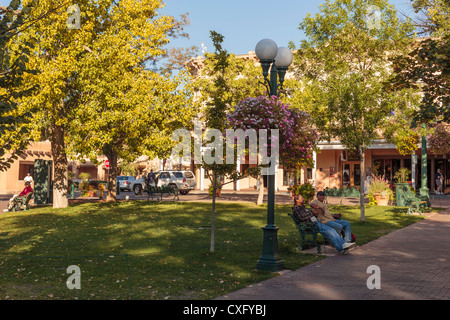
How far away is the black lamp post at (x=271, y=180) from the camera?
823 centimetres

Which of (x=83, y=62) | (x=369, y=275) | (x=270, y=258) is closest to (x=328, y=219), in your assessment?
(x=270, y=258)

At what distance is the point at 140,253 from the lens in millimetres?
9938

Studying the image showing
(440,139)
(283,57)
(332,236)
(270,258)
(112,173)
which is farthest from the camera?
(440,139)

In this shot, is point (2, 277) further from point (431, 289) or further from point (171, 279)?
point (431, 289)

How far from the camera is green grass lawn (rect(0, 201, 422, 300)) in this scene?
6875 millimetres

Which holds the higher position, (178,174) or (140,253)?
(178,174)

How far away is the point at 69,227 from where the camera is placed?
572 inches

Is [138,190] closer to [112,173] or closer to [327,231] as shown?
[112,173]

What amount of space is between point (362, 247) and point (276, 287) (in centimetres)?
468

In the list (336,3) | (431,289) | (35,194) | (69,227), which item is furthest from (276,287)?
(35,194)

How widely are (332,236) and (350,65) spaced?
434 inches

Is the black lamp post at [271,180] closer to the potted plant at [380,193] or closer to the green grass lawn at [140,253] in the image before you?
the green grass lawn at [140,253]

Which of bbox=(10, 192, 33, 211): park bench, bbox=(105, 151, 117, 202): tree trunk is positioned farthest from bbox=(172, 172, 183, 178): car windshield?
bbox=(10, 192, 33, 211): park bench

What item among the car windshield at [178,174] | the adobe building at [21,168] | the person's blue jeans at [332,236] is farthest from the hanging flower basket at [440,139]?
the adobe building at [21,168]
